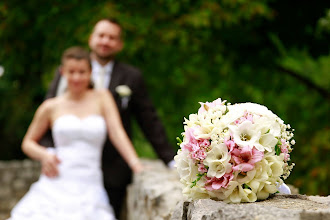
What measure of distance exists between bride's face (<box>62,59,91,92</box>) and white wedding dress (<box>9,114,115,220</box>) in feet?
0.89

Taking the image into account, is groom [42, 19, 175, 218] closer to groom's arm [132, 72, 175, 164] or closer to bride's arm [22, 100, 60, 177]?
groom's arm [132, 72, 175, 164]

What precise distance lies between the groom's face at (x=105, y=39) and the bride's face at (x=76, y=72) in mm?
613

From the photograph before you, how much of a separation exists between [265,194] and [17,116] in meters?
11.3

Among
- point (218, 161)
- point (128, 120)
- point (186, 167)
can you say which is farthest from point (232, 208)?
point (128, 120)

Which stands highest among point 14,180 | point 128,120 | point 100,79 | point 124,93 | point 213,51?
point 213,51

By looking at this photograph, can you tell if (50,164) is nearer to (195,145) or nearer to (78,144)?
(78,144)

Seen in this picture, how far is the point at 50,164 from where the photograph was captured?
4.66m

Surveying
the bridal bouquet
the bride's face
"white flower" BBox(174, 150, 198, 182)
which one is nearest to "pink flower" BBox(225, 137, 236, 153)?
the bridal bouquet

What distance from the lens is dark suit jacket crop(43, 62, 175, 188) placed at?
526cm

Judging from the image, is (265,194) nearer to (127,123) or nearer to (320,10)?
(127,123)

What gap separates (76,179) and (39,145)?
0.47 metres

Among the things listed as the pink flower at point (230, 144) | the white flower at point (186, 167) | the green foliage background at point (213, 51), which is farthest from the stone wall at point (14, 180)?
the pink flower at point (230, 144)

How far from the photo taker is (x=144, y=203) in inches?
171

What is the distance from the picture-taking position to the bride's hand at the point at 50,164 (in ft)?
15.3
